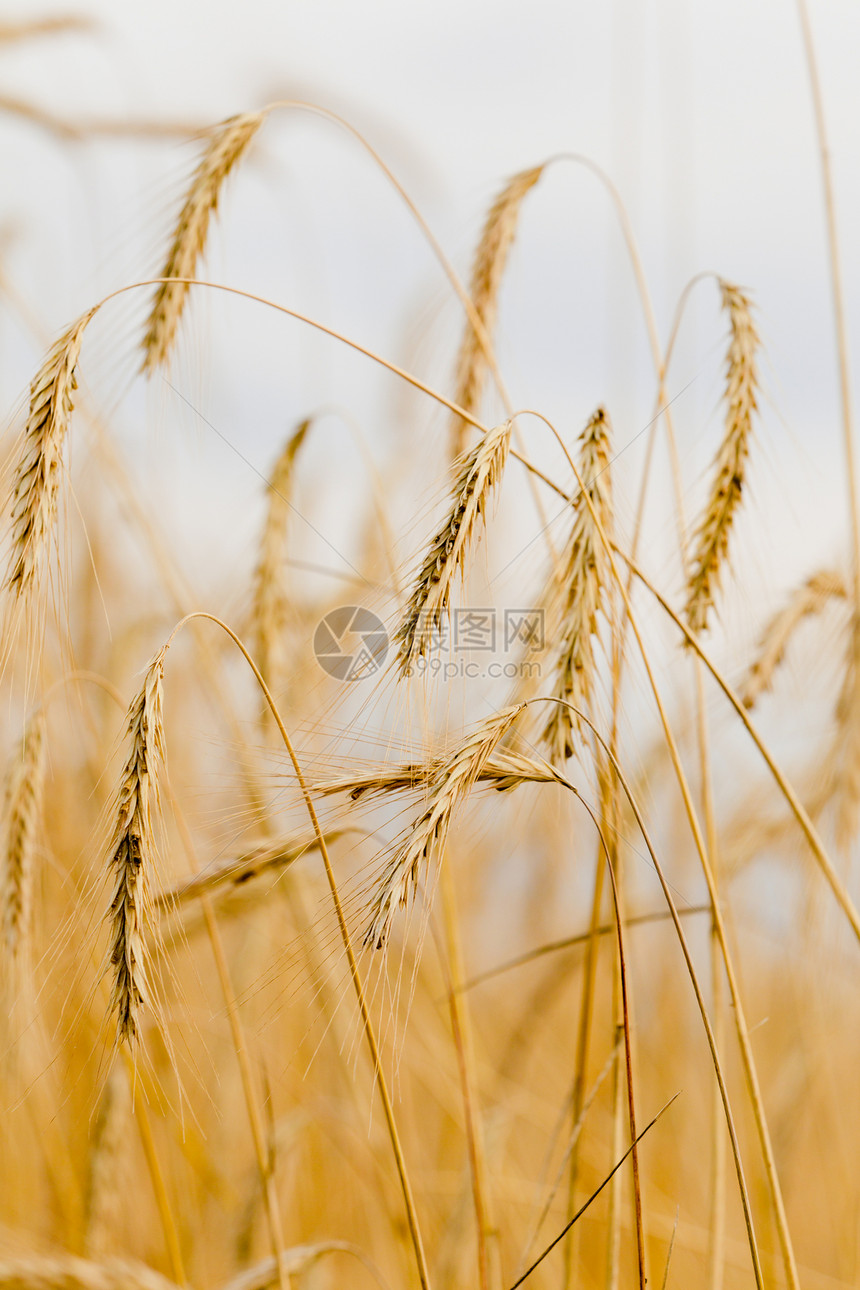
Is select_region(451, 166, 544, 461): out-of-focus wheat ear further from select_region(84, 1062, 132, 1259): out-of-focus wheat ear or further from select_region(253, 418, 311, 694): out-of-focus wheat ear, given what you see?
select_region(84, 1062, 132, 1259): out-of-focus wheat ear

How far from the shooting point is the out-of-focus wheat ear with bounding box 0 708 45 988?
1.05 meters

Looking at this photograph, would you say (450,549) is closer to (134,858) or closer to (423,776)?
(423,776)

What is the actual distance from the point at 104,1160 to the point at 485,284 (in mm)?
1485

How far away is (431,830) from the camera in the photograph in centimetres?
72

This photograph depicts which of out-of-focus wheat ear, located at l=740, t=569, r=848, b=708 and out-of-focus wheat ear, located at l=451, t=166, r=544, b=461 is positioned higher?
out-of-focus wheat ear, located at l=451, t=166, r=544, b=461

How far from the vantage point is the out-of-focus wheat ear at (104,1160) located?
1.32 metres

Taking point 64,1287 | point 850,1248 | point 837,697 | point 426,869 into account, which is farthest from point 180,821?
point 850,1248

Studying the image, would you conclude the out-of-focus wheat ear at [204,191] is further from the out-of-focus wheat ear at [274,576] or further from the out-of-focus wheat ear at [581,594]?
the out-of-focus wheat ear at [581,594]

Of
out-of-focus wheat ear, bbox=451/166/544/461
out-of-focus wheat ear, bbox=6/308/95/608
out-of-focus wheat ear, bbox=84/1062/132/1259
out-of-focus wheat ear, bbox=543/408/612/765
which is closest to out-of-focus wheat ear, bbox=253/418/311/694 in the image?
out-of-focus wheat ear, bbox=451/166/544/461

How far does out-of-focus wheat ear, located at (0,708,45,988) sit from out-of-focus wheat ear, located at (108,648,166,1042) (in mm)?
330

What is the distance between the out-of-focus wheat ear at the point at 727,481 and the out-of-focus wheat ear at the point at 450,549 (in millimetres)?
294

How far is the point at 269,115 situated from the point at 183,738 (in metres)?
1.38

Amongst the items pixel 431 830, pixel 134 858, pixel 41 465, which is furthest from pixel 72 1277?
pixel 41 465

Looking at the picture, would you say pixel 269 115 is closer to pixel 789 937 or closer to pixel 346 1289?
pixel 789 937
